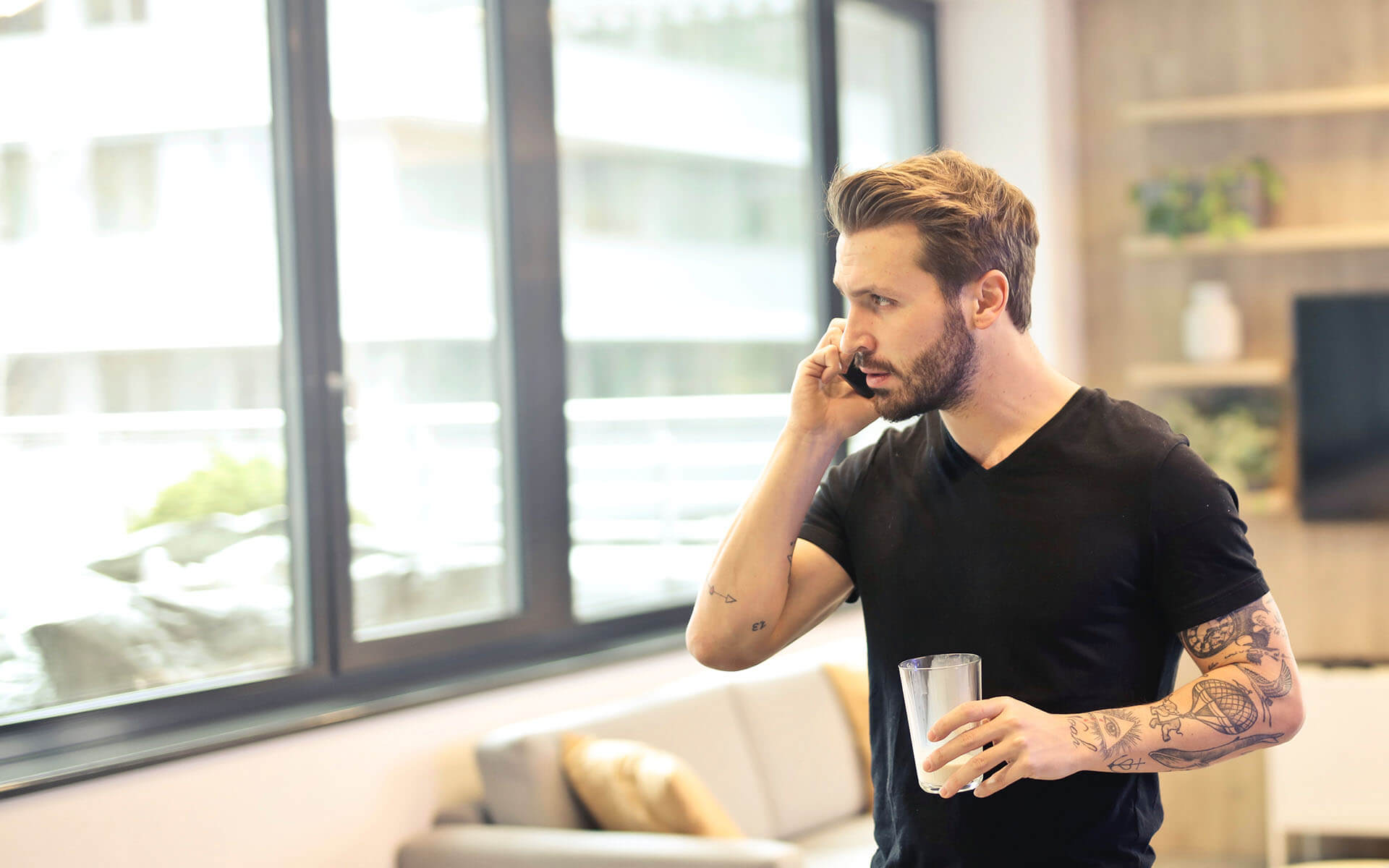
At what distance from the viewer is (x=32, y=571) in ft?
7.82

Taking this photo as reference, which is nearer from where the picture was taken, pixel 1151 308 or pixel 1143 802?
pixel 1143 802

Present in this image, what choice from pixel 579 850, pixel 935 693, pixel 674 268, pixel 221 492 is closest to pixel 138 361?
pixel 221 492

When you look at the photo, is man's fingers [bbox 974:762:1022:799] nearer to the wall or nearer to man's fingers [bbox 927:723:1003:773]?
man's fingers [bbox 927:723:1003:773]

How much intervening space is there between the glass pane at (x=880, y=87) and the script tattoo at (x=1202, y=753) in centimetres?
311

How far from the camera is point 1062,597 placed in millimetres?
1354

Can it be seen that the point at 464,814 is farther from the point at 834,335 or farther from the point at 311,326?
the point at 834,335

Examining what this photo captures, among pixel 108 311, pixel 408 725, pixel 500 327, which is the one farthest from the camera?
pixel 500 327

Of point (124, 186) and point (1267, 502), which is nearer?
point (124, 186)

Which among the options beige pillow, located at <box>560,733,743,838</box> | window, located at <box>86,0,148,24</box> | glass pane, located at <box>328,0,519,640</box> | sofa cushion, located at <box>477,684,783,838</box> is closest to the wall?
sofa cushion, located at <box>477,684,783,838</box>

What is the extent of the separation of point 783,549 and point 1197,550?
44 centimetres

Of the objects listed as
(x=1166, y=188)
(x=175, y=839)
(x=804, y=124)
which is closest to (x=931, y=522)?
(x=175, y=839)

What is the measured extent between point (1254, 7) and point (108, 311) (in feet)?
12.1

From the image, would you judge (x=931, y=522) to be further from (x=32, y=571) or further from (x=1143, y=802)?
(x=32, y=571)

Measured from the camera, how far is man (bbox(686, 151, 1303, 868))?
130 cm
